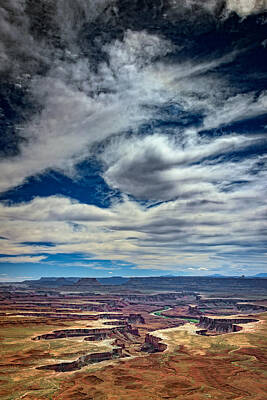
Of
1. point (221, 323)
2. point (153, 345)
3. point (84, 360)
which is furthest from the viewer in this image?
point (221, 323)

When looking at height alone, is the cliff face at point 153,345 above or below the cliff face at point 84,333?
below

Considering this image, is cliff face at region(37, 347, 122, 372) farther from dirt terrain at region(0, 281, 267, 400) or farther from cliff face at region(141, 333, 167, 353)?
cliff face at region(141, 333, 167, 353)

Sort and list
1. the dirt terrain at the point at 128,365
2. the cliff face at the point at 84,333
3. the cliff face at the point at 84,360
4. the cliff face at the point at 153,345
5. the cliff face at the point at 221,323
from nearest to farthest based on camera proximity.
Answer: the dirt terrain at the point at 128,365 < the cliff face at the point at 84,360 < the cliff face at the point at 153,345 < the cliff face at the point at 84,333 < the cliff face at the point at 221,323

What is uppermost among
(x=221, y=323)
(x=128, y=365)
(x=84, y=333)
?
(x=84, y=333)

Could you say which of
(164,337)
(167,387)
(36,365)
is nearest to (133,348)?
(164,337)

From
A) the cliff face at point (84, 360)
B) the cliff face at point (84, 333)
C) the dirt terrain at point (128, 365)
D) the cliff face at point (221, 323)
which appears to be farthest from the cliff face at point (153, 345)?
the cliff face at point (221, 323)

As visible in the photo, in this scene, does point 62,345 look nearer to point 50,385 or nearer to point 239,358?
point 50,385

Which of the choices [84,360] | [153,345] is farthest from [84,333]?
[84,360]

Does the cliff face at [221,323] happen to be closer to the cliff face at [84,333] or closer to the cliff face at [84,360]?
the cliff face at [84,333]

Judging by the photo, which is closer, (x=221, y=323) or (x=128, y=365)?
(x=128, y=365)

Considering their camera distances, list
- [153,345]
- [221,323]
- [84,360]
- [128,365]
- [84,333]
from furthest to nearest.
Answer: [221,323] < [84,333] < [153,345] < [84,360] < [128,365]

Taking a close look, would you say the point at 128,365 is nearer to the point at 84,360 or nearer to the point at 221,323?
the point at 84,360
